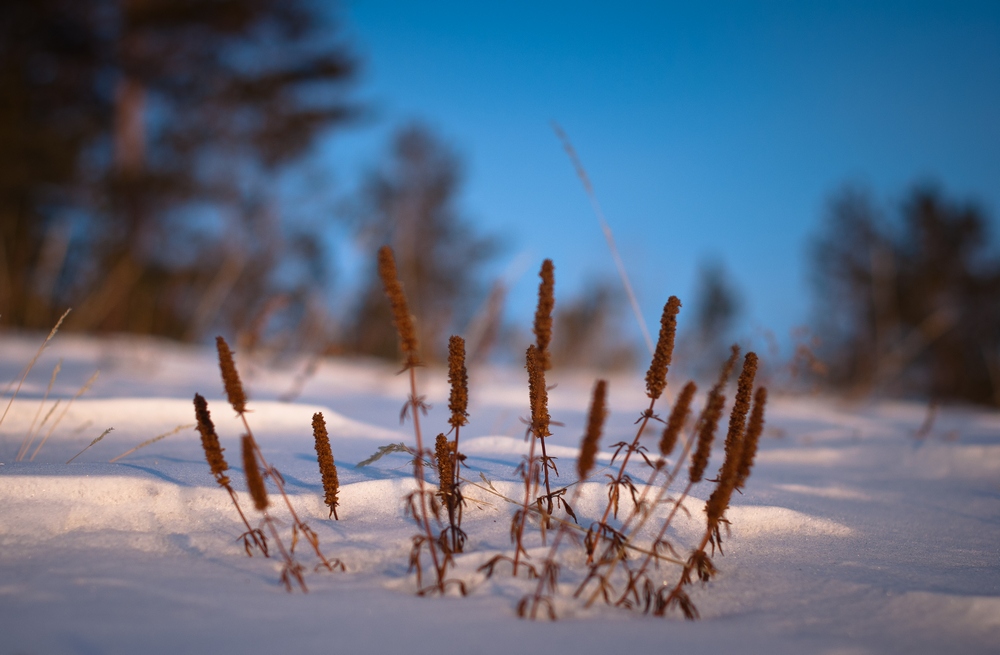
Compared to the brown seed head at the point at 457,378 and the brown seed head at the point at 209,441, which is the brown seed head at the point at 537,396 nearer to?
the brown seed head at the point at 457,378

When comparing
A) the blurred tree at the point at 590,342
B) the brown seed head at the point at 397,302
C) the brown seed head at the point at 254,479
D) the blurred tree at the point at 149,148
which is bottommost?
the brown seed head at the point at 254,479

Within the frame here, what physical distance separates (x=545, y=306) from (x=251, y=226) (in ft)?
55.7

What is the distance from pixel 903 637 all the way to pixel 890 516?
3.60ft

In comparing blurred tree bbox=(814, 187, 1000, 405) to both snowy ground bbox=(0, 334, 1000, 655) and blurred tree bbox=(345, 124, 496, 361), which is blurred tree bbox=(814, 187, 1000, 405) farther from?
snowy ground bbox=(0, 334, 1000, 655)

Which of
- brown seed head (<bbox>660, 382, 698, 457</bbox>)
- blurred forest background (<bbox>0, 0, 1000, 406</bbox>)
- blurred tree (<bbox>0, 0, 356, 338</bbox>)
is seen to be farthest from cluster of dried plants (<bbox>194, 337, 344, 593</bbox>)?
blurred tree (<bbox>0, 0, 356, 338</bbox>)

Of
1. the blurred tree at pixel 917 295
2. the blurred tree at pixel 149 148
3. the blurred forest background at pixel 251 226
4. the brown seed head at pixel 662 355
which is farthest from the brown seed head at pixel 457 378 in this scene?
the blurred tree at pixel 917 295

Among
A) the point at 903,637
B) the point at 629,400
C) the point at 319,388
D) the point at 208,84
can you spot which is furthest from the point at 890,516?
the point at 208,84

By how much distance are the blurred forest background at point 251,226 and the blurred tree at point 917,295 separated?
0.19 feet

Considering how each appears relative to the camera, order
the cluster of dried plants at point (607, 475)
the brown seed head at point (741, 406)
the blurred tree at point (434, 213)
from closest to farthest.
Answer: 1. the cluster of dried plants at point (607, 475)
2. the brown seed head at point (741, 406)
3. the blurred tree at point (434, 213)

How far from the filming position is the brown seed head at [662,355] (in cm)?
139

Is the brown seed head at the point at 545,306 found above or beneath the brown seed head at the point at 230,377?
above

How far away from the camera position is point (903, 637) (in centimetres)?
126

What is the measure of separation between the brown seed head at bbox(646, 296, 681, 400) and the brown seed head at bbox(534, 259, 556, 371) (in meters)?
0.22

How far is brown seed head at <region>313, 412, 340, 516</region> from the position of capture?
1.51m
